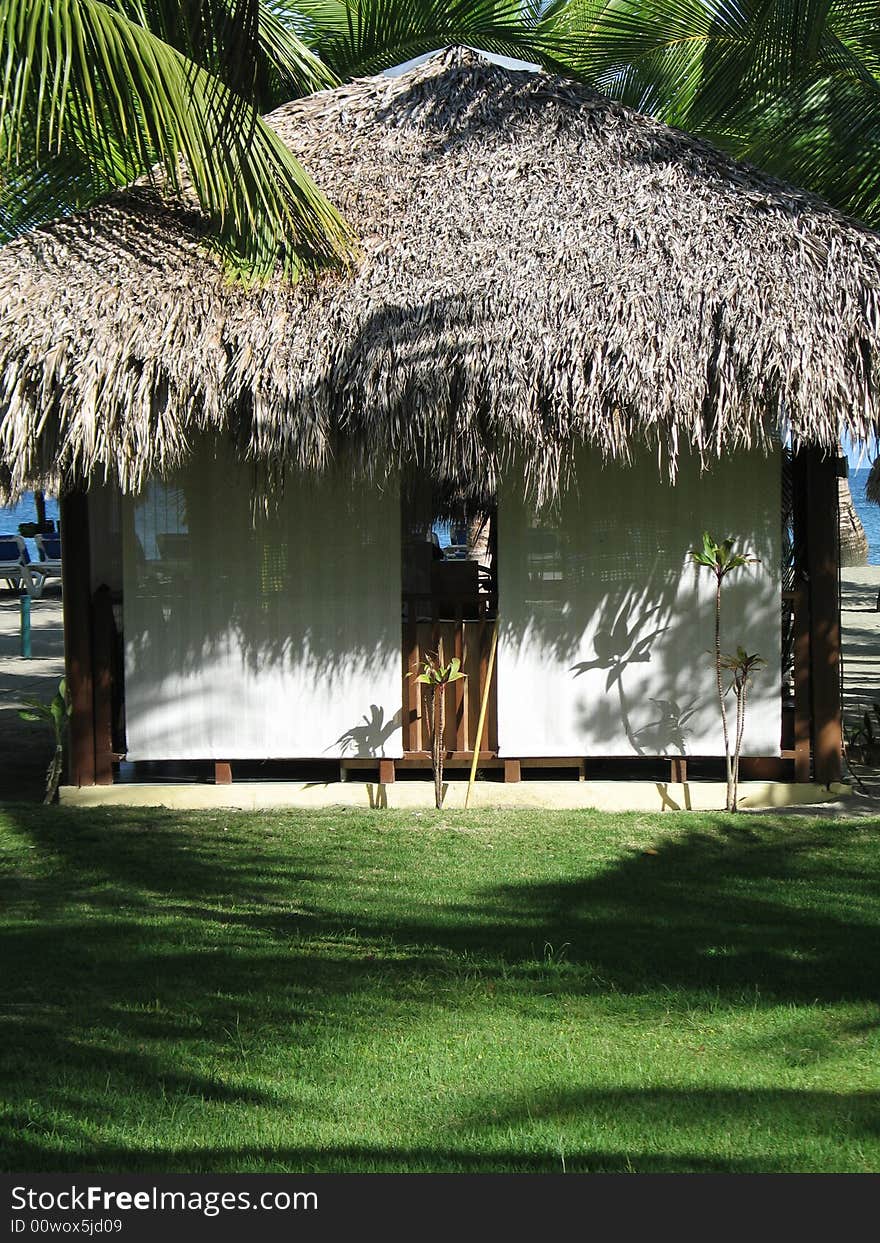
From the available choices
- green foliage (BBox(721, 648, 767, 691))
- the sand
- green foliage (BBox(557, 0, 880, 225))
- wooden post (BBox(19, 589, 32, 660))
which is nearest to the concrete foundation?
green foliage (BBox(721, 648, 767, 691))

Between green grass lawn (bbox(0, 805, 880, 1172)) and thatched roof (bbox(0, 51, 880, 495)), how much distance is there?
201cm

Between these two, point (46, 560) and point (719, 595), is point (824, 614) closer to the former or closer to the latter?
point (719, 595)

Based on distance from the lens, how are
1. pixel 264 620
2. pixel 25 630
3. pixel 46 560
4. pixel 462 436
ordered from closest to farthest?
pixel 462 436 < pixel 264 620 < pixel 25 630 < pixel 46 560

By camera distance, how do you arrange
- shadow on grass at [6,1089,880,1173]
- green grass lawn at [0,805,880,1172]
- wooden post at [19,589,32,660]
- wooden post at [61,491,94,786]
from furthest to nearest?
1. wooden post at [19,589,32,660]
2. wooden post at [61,491,94,786]
3. green grass lawn at [0,805,880,1172]
4. shadow on grass at [6,1089,880,1173]

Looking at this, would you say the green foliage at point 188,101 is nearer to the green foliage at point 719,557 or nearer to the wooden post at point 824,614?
the green foliage at point 719,557

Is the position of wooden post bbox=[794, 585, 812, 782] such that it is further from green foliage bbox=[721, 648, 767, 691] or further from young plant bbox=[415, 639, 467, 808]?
young plant bbox=[415, 639, 467, 808]

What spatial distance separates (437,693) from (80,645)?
2.08 meters

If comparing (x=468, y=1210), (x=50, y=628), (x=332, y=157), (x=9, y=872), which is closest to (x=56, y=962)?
(x=9, y=872)

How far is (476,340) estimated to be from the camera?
6.66 m

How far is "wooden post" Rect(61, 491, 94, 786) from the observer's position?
295 inches

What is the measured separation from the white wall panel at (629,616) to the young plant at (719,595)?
86 millimetres

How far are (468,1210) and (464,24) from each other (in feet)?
33.8

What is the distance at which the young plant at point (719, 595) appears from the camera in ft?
23.0

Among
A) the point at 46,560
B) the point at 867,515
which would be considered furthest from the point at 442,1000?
the point at 867,515
